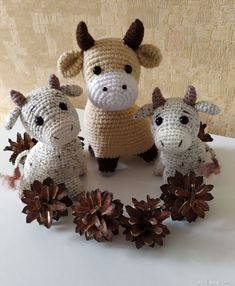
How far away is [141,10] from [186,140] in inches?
11.6

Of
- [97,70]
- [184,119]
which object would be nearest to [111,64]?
[97,70]

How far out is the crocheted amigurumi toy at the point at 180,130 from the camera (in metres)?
0.47

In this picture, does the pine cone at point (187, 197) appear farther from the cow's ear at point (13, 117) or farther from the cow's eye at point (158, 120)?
the cow's ear at point (13, 117)

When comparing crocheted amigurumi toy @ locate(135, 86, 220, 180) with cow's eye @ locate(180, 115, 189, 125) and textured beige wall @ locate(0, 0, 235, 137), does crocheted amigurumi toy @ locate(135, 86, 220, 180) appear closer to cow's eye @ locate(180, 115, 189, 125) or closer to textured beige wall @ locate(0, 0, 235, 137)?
cow's eye @ locate(180, 115, 189, 125)

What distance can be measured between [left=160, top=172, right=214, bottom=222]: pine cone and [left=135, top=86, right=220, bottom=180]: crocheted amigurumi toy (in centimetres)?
3

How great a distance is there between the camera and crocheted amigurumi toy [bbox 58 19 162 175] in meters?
0.49

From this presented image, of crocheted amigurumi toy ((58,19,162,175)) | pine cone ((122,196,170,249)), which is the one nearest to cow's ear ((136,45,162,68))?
crocheted amigurumi toy ((58,19,162,175))

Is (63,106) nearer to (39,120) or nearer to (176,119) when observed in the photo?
(39,120)

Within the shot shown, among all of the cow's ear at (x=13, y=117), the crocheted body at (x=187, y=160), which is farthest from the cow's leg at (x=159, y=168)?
the cow's ear at (x=13, y=117)

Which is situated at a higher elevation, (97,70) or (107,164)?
(97,70)

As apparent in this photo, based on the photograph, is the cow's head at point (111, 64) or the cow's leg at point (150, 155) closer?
the cow's head at point (111, 64)

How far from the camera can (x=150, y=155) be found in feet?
2.01

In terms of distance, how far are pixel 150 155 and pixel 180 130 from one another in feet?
0.50

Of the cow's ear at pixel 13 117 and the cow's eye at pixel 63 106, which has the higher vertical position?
the cow's eye at pixel 63 106
